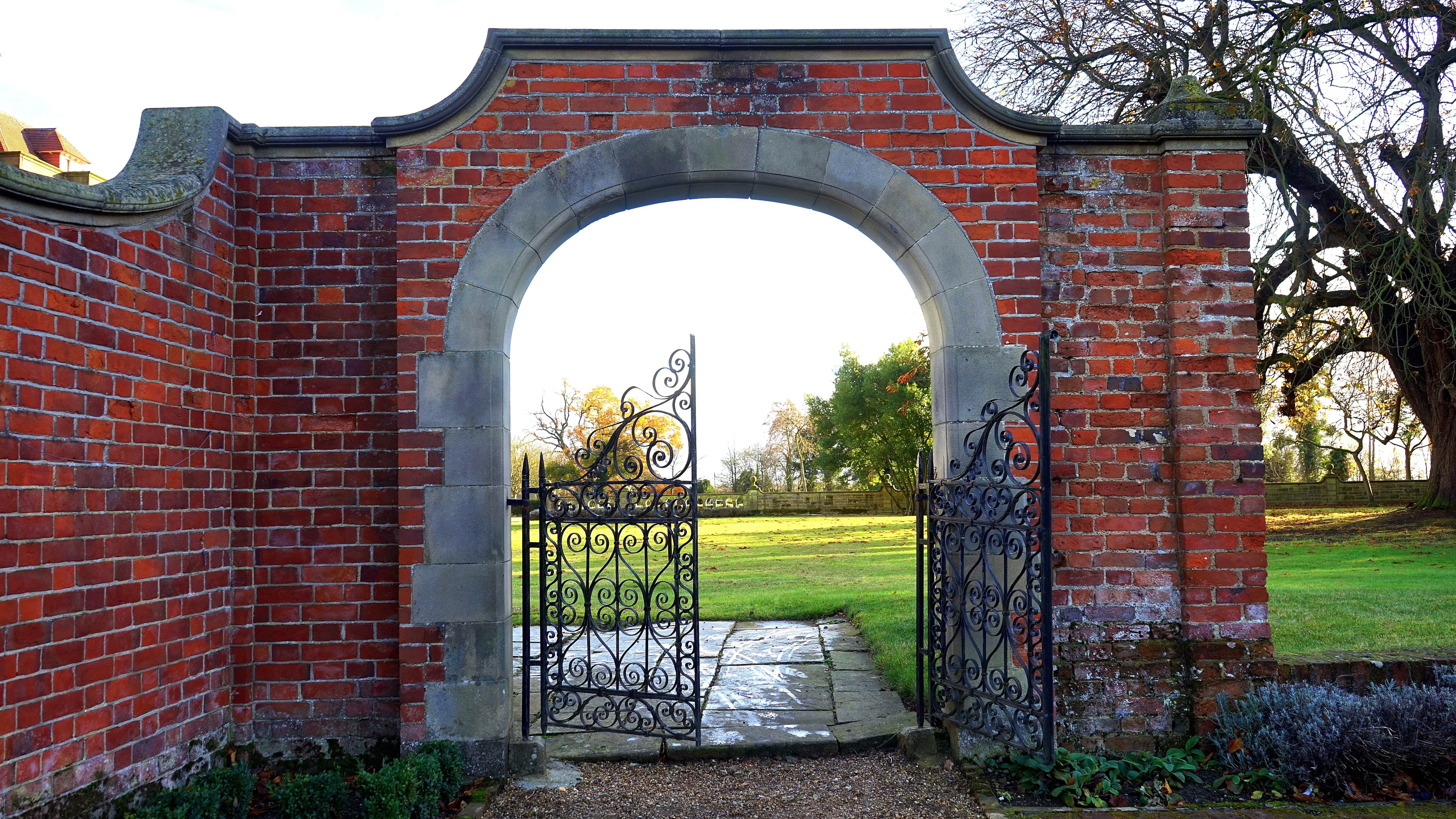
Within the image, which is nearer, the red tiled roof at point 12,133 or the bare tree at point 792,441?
the red tiled roof at point 12,133

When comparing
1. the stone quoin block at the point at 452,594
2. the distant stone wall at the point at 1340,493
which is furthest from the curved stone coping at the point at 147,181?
the distant stone wall at the point at 1340,493

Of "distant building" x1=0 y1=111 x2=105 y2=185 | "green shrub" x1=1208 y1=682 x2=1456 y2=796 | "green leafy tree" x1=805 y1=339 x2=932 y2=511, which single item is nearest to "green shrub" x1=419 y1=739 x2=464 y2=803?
"green shrub" x1=1208 y1=682 x2=1456 y2=796

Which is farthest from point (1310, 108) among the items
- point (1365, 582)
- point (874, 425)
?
point (874, 425)

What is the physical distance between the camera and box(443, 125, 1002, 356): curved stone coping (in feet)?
14.6

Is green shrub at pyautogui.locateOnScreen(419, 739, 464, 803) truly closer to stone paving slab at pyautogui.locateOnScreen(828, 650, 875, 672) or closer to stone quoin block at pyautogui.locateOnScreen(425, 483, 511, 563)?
stone quoin block at pyautogui.locateOnScreen(425, 483, 511, 563)

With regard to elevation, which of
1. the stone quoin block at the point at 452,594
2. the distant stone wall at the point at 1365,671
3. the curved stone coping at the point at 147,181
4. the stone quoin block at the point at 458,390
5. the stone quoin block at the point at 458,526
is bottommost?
the distant stone wall at the point at 1365,671

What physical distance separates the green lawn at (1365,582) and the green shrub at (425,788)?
4879 mm

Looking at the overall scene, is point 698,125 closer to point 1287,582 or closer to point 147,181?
point 147,181

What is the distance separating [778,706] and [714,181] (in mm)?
3240

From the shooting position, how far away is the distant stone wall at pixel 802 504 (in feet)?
107

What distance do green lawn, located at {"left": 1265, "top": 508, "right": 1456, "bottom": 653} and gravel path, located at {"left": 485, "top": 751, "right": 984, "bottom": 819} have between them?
2696 mm

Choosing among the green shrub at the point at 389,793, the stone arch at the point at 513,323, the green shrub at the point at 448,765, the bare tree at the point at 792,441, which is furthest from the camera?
the bare tree at the point at 792,441

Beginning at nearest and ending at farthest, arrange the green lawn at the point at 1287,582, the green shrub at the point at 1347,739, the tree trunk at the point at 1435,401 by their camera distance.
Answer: the green shrub at the point at 1347,739 → the green lawn at the point at 1287,582 → the tree trunk at the point at 1435,401

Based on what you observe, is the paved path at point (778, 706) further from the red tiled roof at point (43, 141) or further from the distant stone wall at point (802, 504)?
the distant stone wall at point (802, 504)
